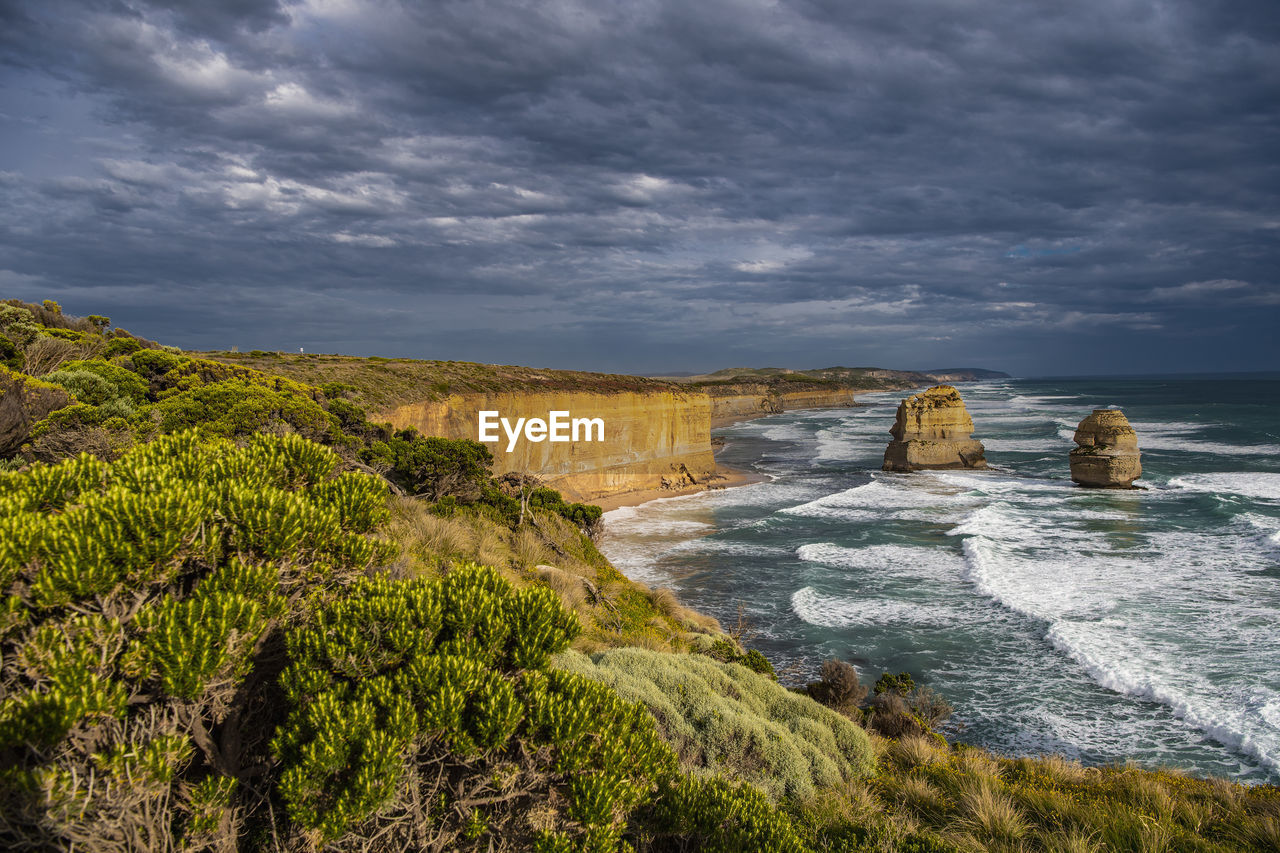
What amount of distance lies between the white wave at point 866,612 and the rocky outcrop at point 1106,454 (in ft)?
73.5

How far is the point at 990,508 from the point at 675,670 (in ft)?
91.3

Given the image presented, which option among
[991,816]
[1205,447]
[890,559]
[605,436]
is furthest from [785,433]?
[991,816]

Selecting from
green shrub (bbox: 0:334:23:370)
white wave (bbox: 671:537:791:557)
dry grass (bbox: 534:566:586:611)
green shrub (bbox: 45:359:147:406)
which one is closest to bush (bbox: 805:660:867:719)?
dry grass (bbox: 534:566:586:611)

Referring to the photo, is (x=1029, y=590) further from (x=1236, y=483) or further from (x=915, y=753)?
(x=1236, y=483)

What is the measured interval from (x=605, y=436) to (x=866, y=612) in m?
24.4

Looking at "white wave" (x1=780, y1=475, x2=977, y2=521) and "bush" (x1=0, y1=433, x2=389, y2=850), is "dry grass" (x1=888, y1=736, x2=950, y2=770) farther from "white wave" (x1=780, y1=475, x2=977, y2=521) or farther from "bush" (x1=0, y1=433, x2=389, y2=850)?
"white wave" (x1=780, y1=475, x2=977, y2=521)

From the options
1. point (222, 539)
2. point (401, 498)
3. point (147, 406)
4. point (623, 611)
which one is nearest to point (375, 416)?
point (147, 406)

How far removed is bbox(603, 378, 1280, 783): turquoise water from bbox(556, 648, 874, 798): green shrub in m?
5.30

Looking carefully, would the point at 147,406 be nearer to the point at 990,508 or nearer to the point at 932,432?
the point at 990,508

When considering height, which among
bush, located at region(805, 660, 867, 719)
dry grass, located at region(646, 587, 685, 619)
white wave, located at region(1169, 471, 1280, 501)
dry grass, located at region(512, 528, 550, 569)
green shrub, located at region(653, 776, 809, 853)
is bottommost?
bush, located at region(805, 660, 867, 719)

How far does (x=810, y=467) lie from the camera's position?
49.5 meters

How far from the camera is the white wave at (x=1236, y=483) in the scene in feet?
108

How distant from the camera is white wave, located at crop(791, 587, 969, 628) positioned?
17688 mm

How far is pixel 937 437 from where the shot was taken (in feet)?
145
